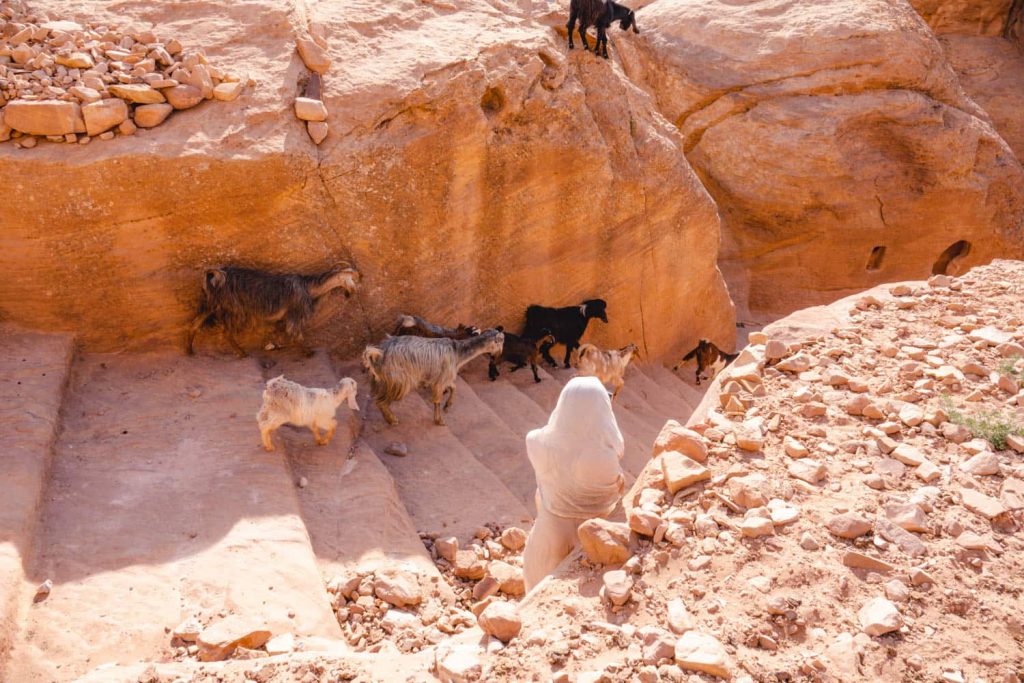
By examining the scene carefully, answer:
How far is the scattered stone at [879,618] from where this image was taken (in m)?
2.89

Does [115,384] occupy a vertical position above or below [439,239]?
below

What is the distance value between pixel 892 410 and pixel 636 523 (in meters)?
1.66

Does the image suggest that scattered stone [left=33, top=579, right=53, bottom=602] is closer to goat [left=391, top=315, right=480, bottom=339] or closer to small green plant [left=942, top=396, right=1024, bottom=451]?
goat [left=391, top=315, right=480, bottom=339]

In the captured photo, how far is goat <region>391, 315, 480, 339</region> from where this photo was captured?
7.20 metres

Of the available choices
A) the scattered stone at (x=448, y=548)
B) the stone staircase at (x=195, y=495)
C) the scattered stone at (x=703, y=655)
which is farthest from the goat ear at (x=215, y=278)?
the scattered stone at (x=703, y=655)

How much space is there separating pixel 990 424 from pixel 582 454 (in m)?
2.00

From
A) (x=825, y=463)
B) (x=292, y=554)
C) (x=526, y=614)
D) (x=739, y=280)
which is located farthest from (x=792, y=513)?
(x=739, y=280)

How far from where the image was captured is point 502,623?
314 cm

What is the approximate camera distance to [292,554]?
15.5 ft

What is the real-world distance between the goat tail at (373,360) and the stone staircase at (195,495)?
0.37 m

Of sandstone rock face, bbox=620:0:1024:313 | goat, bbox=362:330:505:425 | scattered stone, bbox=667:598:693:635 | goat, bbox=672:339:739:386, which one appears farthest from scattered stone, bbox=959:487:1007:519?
sandstone rock face, bbox=620:0:1024:313

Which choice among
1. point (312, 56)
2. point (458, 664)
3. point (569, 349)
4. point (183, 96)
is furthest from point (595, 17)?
→ point (458, 664)

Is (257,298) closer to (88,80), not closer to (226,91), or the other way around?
(226,91)

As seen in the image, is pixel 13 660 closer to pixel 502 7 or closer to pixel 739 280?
pixel 502 7
